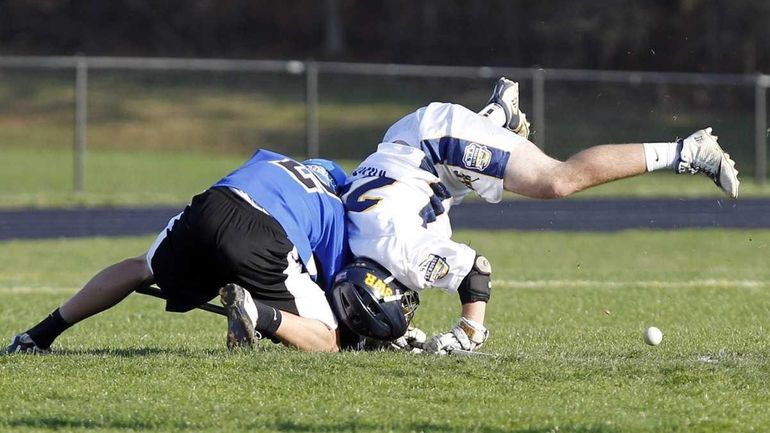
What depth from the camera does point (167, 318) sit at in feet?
33.7

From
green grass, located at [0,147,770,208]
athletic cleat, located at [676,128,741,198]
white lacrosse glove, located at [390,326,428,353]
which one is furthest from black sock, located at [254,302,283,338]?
green grass, located at [0,147,770,208]

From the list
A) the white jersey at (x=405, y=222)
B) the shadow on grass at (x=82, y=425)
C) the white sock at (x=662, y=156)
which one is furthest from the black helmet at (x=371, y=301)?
the shadow on grass at (x=82, y=425)

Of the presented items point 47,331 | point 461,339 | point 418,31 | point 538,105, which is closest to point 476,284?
point 461,339

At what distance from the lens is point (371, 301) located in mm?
7285

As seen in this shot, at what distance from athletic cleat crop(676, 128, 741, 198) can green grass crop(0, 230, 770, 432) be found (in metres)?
0.95

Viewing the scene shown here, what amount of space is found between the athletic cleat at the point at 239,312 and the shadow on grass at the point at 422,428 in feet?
4.53

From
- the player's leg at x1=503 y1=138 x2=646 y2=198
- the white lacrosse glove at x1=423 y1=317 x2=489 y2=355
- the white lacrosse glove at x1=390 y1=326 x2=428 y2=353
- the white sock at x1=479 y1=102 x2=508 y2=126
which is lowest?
the white lacrosse glove at x1=390 y1=326 x2=428 y2=353

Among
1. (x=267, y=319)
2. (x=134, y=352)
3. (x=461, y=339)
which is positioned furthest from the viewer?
(x=134, y=352)

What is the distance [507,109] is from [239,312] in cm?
216

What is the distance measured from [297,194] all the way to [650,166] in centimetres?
195

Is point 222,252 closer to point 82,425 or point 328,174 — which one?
point 328,174

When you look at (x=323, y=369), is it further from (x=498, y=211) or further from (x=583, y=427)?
(x=498, y=211)

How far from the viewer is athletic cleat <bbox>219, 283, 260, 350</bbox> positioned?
6918 mm

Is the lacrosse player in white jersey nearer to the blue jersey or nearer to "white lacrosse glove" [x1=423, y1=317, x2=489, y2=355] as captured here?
"white lacrosse glove" [x1=423, y1=317, x2=489, y2=355]
